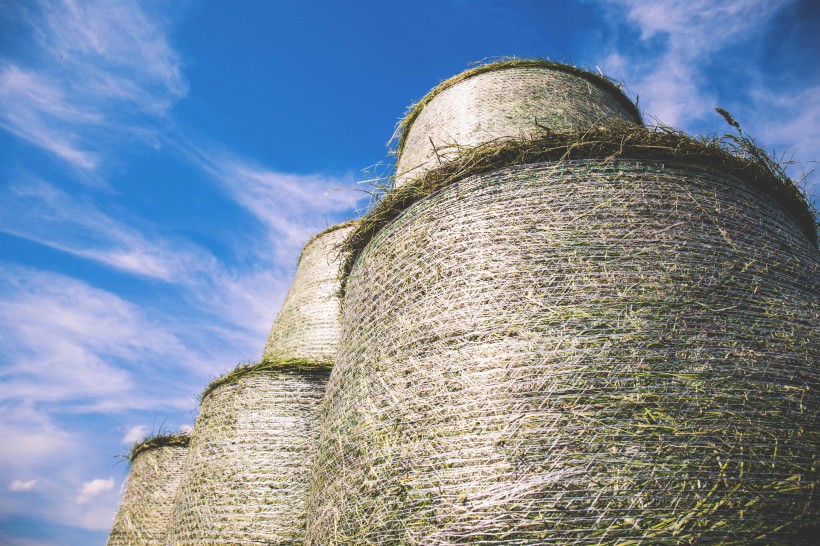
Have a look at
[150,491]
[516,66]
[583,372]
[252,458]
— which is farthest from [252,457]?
[516,66]

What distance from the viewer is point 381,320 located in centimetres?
239

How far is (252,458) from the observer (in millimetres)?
3307

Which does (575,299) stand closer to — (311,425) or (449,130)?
(449,130)

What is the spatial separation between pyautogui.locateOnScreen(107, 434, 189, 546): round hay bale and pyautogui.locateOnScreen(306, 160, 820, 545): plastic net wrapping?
10.0ft

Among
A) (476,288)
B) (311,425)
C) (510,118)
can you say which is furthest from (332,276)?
(476,288)

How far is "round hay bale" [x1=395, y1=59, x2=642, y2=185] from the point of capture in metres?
3.25

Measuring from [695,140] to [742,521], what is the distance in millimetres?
1600

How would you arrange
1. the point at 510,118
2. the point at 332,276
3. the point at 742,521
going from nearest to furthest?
1. the point at 742,521
2. the point at 510,118
3. the point at 332,276

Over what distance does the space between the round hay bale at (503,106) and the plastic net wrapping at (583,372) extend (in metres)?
0.96

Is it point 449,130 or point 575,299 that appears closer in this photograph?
point 575,299

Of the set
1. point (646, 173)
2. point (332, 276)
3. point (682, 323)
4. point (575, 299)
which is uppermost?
point (332, 276)

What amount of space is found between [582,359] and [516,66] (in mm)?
2624

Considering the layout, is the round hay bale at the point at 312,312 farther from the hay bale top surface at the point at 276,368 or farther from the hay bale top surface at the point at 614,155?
the hay bale top surface at the point at 614,155

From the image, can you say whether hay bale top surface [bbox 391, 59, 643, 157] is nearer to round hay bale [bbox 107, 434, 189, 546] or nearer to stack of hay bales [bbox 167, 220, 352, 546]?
stack of hay bales [bbox 167, 220, 352, 546]
